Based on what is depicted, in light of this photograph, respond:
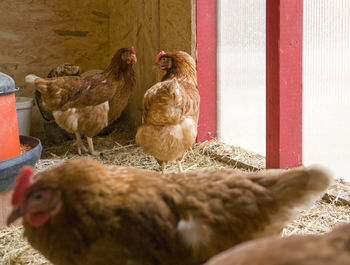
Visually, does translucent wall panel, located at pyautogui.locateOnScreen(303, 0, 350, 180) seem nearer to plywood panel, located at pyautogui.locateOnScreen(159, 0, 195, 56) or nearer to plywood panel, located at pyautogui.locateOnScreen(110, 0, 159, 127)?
plywood panel, located at pyautogui.locateOnScreen(159, 0, 195, 56)

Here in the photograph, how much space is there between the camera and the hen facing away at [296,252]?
2.36 ft

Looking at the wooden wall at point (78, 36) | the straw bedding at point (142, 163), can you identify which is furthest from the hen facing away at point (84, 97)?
the wooden wall at point (78, 36)

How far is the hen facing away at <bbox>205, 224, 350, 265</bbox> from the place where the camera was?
0.72 m

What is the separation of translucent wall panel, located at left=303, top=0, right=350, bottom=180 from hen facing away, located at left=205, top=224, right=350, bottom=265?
7.02 feet

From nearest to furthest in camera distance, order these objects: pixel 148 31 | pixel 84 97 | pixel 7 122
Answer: pixel 7 122 < pixel 84 97 < pixel 148 31

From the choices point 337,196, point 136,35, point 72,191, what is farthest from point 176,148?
point 136,35

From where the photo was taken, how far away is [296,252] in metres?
0.75

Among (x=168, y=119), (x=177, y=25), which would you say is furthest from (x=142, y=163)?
(x=177, y=25)

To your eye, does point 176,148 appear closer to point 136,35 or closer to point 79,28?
point 136,35

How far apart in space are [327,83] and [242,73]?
3.20ft

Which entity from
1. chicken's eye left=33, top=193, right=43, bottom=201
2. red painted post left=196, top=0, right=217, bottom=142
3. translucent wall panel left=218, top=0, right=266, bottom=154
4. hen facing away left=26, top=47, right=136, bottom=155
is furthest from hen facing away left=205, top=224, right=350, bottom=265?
hen facing away left=26, top=47, right=136, bottom=155

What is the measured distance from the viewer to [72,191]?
1.35 meters

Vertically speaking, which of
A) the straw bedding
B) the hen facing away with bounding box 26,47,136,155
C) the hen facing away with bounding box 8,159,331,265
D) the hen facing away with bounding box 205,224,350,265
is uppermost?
the hen facing away with bounding box 26,47,136,155

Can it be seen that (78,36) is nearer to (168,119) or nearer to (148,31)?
(148,31)
